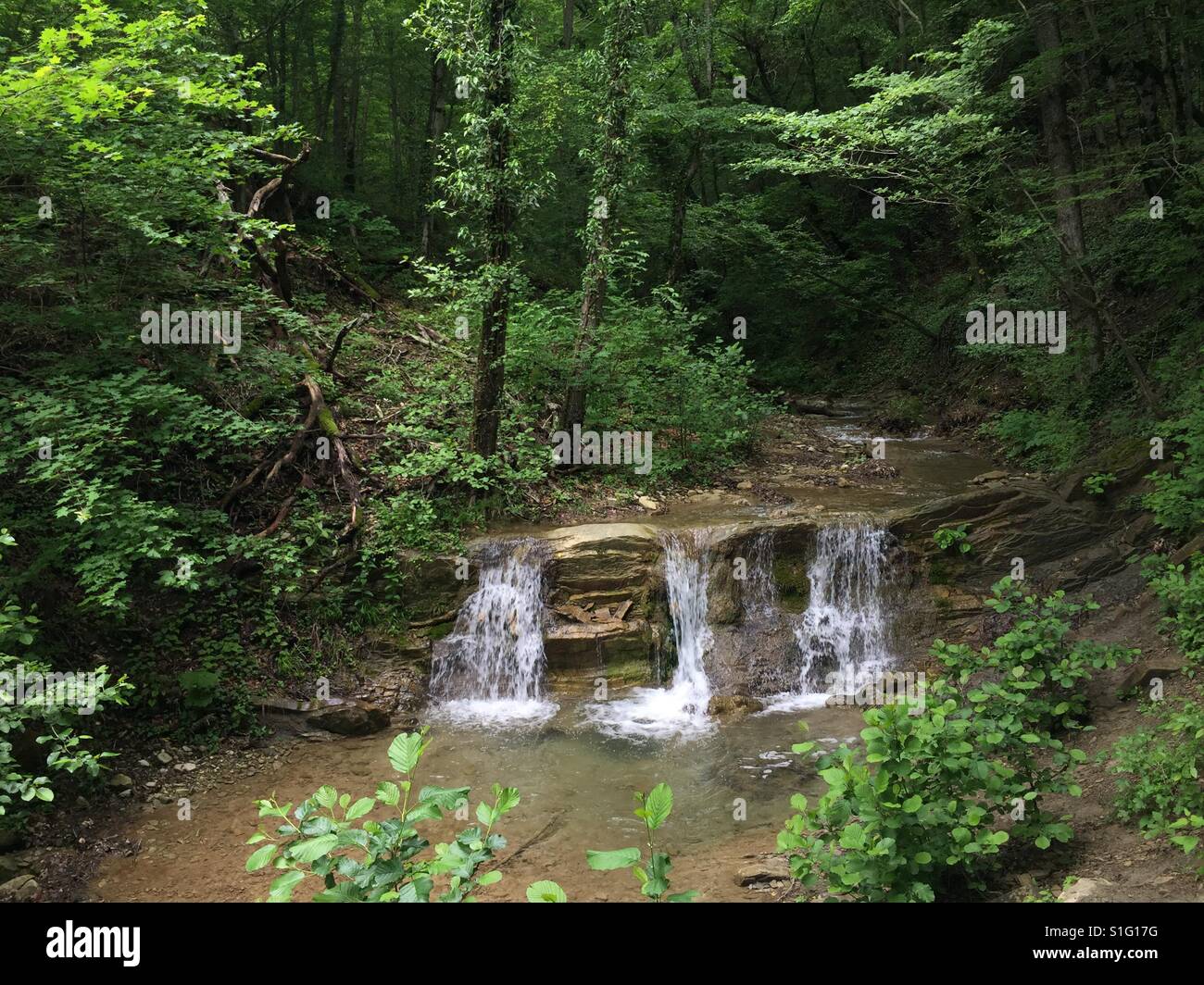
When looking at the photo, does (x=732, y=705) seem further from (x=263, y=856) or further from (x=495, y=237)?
(x=263, y=856)

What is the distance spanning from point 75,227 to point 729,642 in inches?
330

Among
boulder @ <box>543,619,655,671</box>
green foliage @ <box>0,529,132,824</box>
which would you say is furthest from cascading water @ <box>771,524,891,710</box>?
green foliage @ <box>0,529,132,824</box>

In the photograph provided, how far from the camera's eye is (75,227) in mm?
7500

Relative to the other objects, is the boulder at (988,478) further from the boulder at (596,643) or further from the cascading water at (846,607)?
the boulder at (596,643)

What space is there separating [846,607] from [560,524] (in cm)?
397

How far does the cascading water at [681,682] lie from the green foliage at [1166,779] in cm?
391

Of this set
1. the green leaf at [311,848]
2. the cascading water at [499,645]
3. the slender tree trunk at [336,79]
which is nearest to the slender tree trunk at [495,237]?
the cascading water at [499,645]

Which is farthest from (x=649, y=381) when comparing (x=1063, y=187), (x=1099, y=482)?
(x=1063, y=187)

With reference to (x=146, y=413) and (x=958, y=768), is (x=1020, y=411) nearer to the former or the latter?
(x=958, y=768)

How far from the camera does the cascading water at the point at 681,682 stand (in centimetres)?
821

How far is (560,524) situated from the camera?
10719 mm

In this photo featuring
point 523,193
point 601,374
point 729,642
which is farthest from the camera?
point 601,374

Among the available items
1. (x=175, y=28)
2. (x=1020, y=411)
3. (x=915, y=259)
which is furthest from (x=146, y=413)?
(x=915, y=259)

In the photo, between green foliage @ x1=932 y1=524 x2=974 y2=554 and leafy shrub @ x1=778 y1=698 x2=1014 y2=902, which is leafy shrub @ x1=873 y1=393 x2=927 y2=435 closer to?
green foliage @ x1=932 y1=524 x2=974 y2=554
